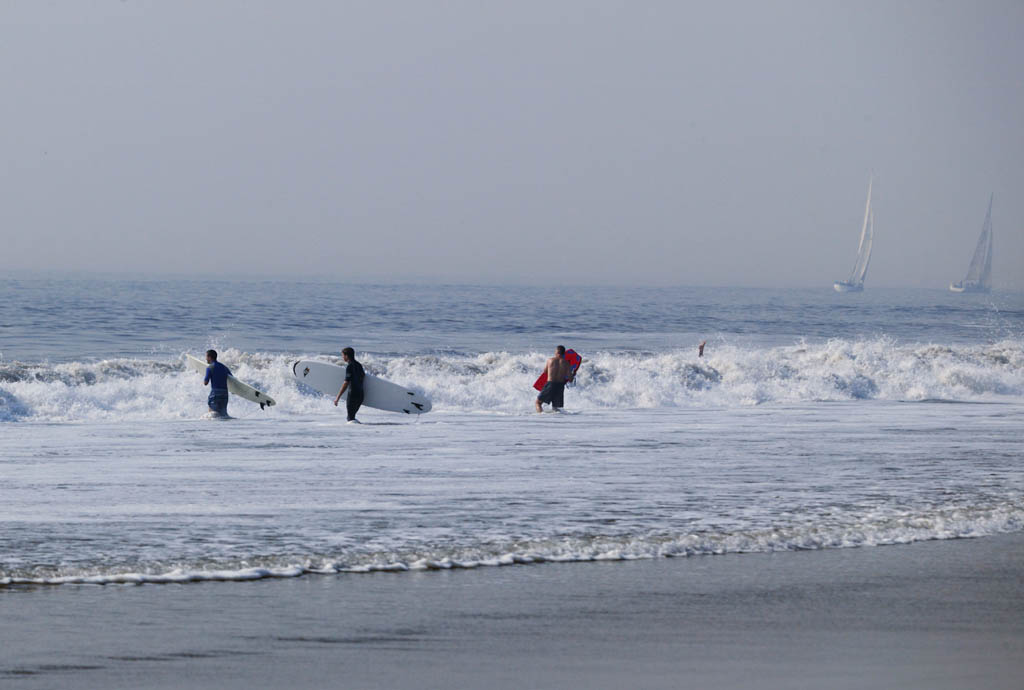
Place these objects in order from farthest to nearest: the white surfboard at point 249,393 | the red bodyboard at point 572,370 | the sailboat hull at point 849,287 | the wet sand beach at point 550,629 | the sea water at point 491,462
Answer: the sailboat hull at point 849,287 < the red bodyboard at point 572,370 < the white surfboard at point 249,393 < the sea water at point 491,462 < the wet sand beach at point 550,629

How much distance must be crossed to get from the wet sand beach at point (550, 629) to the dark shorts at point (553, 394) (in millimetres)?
13710

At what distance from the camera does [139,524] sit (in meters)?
10.1

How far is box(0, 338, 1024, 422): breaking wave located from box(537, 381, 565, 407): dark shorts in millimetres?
1068

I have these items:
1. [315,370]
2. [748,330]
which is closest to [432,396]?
[315,370]

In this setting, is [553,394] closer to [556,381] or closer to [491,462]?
[556,381]

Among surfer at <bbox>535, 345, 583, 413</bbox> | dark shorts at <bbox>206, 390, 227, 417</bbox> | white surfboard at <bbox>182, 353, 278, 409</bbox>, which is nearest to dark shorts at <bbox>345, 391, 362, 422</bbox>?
dark shorts at <bbox>206, 390, 227, 417</bbox>

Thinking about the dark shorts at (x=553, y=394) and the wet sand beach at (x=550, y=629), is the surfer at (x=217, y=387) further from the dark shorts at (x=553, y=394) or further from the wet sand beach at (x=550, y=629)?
the wet sand beach at (x=550, y=629)

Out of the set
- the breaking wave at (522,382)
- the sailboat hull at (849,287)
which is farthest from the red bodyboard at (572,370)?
the sailboat hull at (849,287)

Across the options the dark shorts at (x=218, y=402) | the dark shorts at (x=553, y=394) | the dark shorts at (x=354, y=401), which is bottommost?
the dark shorts at (x=218, y=402)

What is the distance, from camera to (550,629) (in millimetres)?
7008

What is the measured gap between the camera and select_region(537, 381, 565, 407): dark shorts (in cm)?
2264

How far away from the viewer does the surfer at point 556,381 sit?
22594 mm

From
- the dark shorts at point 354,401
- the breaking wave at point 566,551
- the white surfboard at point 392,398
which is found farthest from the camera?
the white surfboard at point 392,398

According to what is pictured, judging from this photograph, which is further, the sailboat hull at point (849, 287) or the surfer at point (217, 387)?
the sailboat hull at point (849, 287)
